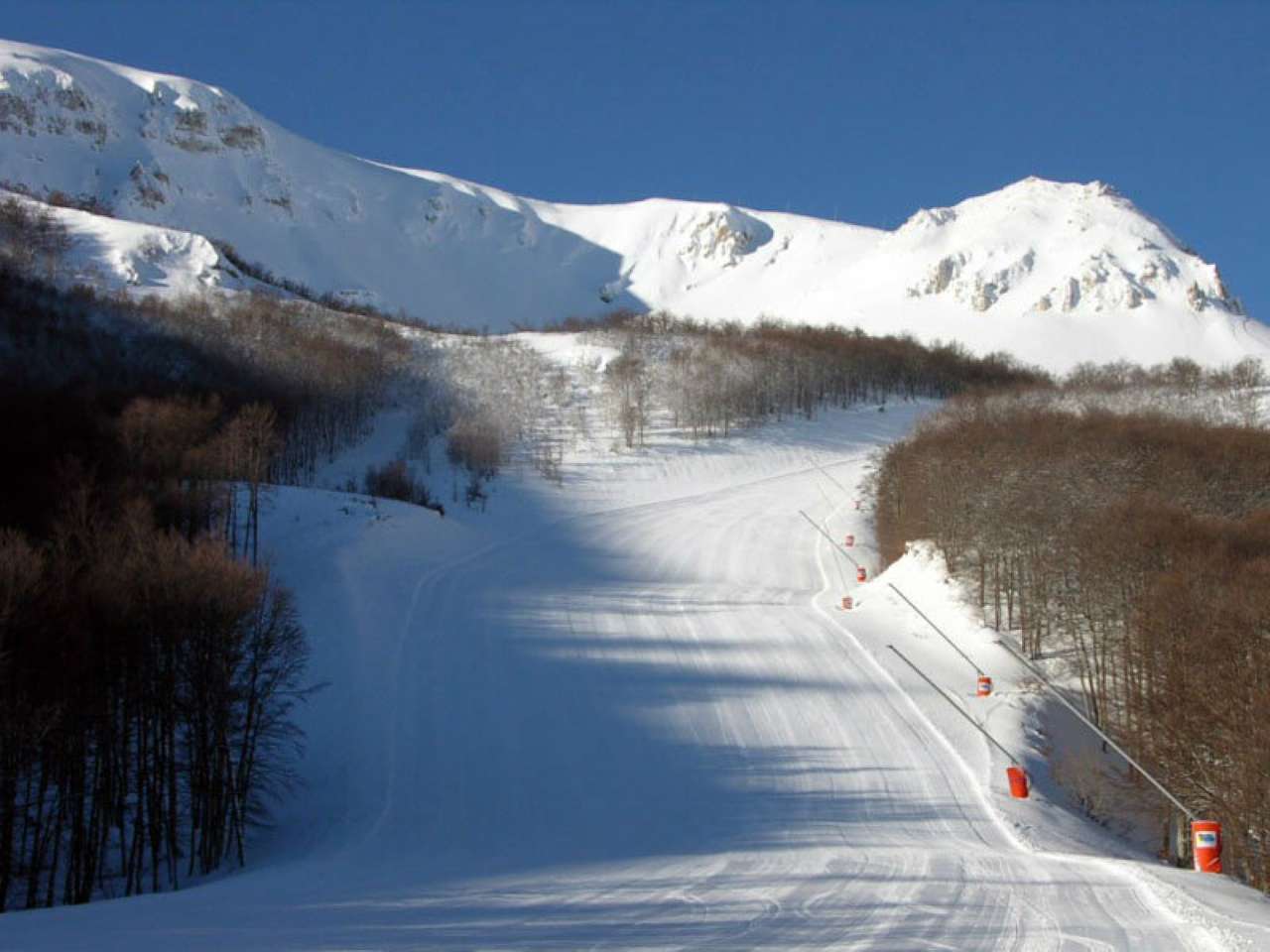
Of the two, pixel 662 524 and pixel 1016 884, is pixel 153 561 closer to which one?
pixel 1016 884

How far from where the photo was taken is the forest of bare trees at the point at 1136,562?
80.0 ft

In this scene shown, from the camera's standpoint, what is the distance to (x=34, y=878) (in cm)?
2102

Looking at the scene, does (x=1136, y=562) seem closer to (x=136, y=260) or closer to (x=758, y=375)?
(x=758, y=375)

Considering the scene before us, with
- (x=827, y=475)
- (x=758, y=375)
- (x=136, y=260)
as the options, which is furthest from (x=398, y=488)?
(x=136, y=260)

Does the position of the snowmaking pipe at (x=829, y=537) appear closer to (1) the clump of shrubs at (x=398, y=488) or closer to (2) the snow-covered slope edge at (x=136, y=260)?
(1) the clump of shrubs at (x=398, y=488)

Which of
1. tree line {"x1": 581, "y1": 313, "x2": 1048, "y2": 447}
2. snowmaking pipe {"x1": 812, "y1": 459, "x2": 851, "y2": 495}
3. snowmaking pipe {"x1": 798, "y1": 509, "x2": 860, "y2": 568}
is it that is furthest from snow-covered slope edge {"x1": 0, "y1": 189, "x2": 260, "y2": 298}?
snowmaking pipe {"x1": 798, "y1": 509, "x2": 860, "y2": 568}

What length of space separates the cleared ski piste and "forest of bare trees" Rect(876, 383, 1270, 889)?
2999 millimetres

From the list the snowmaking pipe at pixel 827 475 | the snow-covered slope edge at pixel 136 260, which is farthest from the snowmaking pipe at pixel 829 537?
the snow-covered slope edge at pixel 136 260

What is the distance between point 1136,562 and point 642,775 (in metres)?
19.8

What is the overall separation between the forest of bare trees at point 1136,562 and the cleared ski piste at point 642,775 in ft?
9.84

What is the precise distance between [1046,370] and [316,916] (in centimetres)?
16154

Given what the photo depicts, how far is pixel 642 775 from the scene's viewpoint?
25312 mm

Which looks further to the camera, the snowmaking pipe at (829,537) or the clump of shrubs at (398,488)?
the clump of shrubs at (398,488)

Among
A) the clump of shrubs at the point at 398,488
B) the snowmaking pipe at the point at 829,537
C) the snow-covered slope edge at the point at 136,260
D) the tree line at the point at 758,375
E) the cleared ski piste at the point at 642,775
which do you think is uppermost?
the snow-covered slope edge at the point at 136,260
